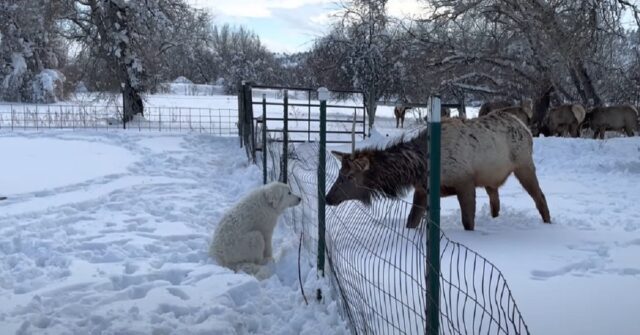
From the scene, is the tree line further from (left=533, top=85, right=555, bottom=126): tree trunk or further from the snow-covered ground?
the snow-covered ground

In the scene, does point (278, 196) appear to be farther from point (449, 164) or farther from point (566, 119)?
point (566, 119)

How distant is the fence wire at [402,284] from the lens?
331 cm

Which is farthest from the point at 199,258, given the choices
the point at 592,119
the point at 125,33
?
the point at 125,33

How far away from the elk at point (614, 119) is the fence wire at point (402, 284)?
14.5 metres

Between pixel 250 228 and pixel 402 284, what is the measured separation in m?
1.84

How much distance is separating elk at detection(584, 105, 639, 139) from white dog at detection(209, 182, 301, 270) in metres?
16.2

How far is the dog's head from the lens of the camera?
6027 mm

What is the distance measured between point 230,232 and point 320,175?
3.83 feet

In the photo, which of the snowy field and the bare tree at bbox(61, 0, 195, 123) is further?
the bare tree at bbox(61, 0, 195, 123)

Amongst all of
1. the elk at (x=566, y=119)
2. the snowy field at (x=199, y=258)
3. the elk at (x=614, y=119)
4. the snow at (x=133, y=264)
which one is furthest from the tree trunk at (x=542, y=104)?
the snow at (x=133, y=264)

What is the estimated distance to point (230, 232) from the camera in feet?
18.5

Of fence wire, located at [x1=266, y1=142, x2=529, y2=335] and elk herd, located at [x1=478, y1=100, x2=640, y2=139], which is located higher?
elk herd, located at [x1=478, y1=100, x2=640, y2=139]

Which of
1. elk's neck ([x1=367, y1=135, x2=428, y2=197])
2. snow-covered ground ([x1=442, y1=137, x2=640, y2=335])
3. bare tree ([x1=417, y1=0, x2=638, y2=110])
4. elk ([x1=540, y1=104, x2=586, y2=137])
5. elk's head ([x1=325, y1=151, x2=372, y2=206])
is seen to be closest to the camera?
snow-covered ground ([x1=442, y1=137, x2=640, y2=335])

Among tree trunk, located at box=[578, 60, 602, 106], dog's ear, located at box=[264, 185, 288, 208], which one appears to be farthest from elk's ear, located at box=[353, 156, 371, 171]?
tree trunk, located at box=[578, 60, 602, 106]
